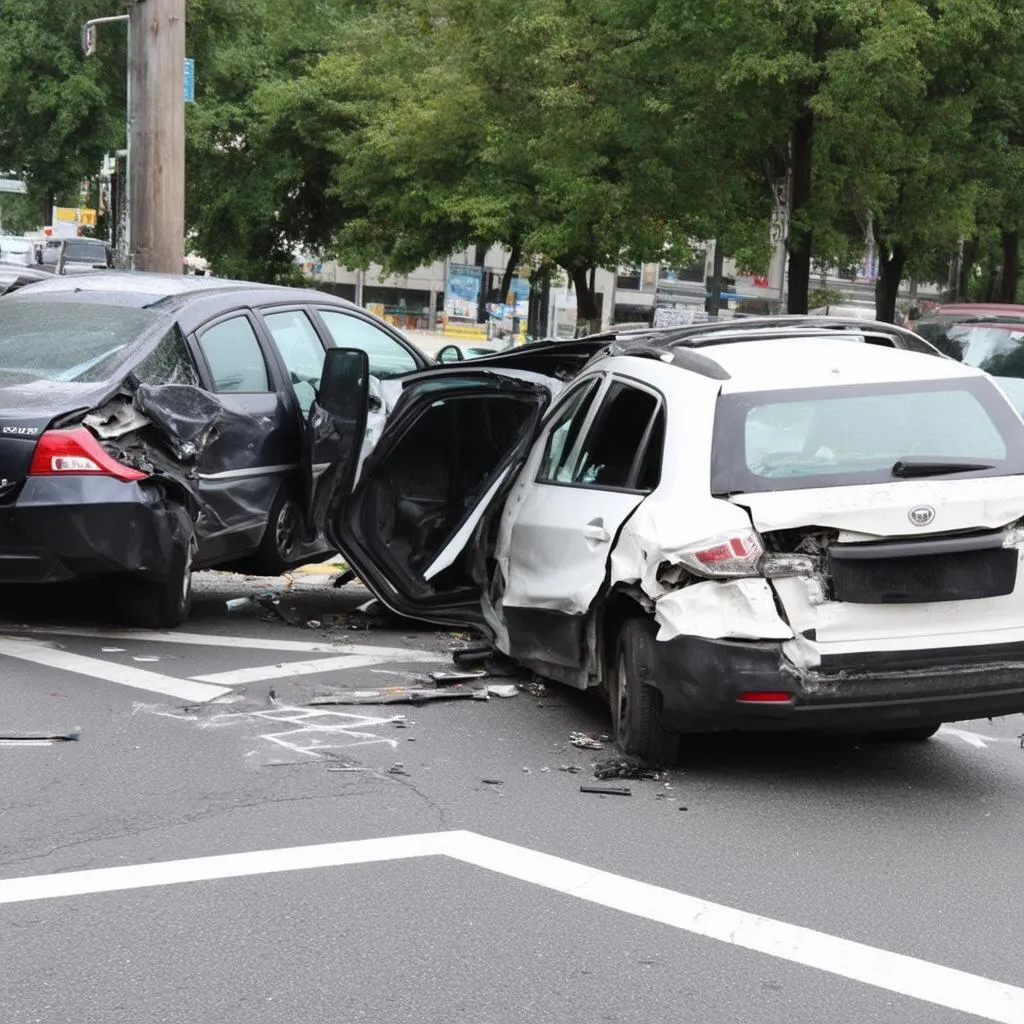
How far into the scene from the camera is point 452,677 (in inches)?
312

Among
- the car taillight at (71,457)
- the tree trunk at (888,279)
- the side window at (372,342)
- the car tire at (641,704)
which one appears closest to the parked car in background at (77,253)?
the tree trunk at (888,279)

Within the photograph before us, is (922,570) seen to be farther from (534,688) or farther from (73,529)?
(73,529)

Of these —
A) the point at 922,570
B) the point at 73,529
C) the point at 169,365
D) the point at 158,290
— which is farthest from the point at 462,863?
the point at 158,290

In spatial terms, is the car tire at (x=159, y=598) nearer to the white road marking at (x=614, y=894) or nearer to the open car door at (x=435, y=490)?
the open car door at (x=435, y=490)

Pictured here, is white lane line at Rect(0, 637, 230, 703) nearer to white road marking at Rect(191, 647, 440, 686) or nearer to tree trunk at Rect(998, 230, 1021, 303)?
white road marking at Rect(191, 647, 440, 686)

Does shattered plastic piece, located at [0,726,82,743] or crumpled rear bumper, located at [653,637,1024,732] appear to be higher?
crumpled rear bumper, located at [653,637,1024,732]

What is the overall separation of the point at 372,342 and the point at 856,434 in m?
4.79

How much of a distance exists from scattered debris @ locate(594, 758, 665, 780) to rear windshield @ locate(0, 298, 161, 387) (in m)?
3.43

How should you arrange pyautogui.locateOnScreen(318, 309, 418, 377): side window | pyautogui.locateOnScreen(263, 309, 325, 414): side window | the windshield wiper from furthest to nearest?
pyautogui.locateOnScreen(318, 309, 418, 377): side window, pyautogui.locateOnScreen(263, 309, 325, 414): side window, the windshield wiper

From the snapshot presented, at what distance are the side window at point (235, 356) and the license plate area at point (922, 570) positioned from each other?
4202 mm

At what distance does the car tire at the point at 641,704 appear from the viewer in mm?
6344

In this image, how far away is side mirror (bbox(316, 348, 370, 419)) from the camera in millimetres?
8844

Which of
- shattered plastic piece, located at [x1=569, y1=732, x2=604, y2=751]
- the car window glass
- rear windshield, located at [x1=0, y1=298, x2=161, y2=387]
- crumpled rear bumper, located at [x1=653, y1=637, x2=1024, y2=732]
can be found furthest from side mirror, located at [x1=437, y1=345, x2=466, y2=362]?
crumpled rear bumper, located at [x1=653, y1=637, x2=1024, y2=732]

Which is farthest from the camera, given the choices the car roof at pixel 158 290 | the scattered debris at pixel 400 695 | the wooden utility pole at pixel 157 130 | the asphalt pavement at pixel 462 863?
the wooden utility pole at pixel 157 130
